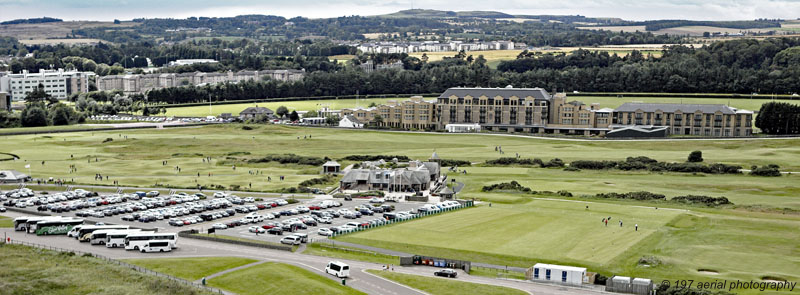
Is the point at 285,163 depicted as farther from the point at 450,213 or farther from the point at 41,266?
the point at 41,266

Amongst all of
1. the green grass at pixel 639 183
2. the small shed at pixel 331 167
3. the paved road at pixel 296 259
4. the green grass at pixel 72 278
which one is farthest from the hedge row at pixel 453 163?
the green grass at pixel 72 278

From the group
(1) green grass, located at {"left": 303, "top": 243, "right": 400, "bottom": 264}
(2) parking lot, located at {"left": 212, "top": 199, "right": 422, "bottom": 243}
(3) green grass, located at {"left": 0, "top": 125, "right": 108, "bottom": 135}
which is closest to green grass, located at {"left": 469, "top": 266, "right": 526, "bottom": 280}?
(1) green grass, located at {"left": 303, "top": 243, "right": 400, "bottom": 264}

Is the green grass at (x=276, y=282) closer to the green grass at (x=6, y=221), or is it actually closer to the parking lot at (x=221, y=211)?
the parking lot at (x=221, y=211)

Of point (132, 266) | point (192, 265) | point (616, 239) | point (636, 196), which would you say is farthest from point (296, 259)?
point (636, 196)

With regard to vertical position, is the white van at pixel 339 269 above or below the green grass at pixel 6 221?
above

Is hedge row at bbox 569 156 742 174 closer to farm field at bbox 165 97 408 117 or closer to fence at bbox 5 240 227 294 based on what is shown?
fence at bbox 5 240 227 294
